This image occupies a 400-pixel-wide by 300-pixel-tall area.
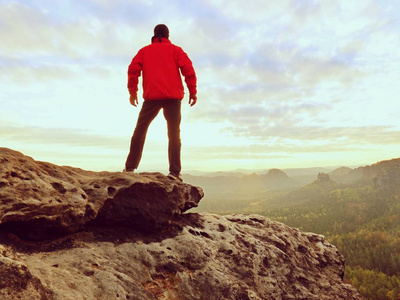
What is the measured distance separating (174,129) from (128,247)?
4.94m

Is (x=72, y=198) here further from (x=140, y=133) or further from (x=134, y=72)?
(x=134, y=72)

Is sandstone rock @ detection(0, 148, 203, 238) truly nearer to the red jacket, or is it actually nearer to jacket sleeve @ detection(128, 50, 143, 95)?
the red jacket

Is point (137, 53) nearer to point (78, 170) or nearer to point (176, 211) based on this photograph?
point (78, 170)

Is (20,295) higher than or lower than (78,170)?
lower

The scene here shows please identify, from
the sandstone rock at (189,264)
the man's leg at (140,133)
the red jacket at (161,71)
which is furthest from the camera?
the man's leg at (140,133)

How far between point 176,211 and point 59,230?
4074 mm

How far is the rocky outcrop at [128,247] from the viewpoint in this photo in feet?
19.5

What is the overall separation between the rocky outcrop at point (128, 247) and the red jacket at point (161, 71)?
3.49 meters

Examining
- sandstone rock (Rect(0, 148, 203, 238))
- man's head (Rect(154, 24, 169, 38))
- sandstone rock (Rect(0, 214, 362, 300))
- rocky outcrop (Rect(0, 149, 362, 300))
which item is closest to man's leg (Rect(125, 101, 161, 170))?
sandstone rock (Rect(0, 148, 203, 238))

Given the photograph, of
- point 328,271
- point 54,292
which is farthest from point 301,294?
point 54,292

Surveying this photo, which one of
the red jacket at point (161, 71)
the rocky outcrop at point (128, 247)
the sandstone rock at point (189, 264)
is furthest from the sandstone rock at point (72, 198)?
the red jacket at point (161, 71)

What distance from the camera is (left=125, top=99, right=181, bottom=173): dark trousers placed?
34.8ft

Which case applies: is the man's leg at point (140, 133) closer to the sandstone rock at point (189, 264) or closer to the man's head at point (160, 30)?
the sandstone rock at point (189, 264)

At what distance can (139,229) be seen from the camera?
9055 millimetres
